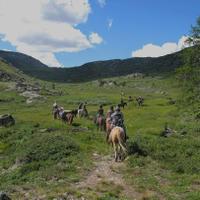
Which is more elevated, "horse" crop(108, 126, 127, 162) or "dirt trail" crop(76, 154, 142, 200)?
"horse" crop(108, 126, 127, 162)

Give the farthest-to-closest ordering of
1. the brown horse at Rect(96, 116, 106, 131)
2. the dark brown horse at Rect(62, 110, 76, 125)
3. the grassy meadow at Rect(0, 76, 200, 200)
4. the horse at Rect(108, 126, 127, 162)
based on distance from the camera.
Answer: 1. the dark brown horse at Rect(62, 110, 76, 125)
2. the brown horse at Rect(96, 116, 106, 131)
3. the horse at Rect(108, 126, 127, 162)
4. the grassy meadow at Rect(0, 76, 200, 200)

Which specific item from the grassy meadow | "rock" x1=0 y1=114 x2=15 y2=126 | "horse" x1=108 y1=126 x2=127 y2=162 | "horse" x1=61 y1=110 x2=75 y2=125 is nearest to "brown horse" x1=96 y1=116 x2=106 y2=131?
the grassy meadow

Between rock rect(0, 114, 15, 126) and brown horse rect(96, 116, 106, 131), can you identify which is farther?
rock rect(0, 114, 15, 126)

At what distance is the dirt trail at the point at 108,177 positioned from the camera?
22.9 metres

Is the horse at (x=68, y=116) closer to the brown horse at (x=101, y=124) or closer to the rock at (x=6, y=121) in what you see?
the brown horse at (x=101, y=124)

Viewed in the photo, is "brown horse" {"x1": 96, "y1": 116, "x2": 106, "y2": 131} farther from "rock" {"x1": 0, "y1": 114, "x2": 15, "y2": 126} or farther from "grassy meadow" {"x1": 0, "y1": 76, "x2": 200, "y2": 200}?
"rock" {"x1": 0, "y1": 114, "x2": 15, "y2": 126}

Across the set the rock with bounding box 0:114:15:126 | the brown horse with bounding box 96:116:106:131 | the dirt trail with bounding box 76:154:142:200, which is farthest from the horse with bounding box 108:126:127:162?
the rock with bounding box 0:114:15:126

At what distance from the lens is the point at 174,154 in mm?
30266

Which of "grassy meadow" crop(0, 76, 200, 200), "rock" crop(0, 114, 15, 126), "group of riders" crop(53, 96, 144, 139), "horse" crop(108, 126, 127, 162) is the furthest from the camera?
"rock" crop(0, 114, 15, 126)

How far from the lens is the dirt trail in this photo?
22866 mm

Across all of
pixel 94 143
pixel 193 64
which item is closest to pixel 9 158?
pixel 94 143

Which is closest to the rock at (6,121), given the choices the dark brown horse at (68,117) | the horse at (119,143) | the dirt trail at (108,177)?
the dark brown horse at (68,117)

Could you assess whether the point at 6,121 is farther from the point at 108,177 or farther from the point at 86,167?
the point at 108,177

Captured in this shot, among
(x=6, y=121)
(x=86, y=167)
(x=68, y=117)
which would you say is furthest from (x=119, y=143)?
(x=6, y=121)
